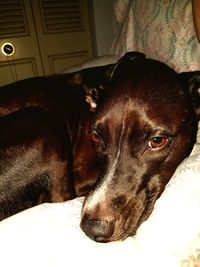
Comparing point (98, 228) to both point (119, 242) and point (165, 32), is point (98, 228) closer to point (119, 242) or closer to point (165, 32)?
point (119, 242)

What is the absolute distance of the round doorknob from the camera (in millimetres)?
6736

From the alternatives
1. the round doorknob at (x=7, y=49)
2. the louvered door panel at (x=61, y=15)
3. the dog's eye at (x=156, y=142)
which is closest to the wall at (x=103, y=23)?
the louvered door panel at (x=61, y=15)

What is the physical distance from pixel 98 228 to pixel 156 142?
62 cm

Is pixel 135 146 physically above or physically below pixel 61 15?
above

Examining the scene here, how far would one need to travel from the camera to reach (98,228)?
5.08 ft

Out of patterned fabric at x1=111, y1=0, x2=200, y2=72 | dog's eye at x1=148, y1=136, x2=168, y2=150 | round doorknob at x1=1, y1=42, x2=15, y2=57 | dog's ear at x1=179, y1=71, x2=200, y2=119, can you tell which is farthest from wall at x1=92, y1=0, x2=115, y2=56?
dog's eye at x1=148, y1=136, x2=168, y2=150

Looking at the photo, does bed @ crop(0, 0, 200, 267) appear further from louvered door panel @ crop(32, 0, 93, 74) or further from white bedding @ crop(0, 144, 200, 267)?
louvered door panel @ crop(32, 0, 93, 74)

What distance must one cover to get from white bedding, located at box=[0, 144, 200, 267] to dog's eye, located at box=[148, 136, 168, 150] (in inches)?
12.7

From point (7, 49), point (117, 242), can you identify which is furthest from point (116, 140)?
point (7, 49)

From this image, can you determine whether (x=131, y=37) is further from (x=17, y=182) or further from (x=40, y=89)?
(x=17, y=182)

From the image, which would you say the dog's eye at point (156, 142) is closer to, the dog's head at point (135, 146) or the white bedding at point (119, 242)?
the dog's head at point (135, 146)

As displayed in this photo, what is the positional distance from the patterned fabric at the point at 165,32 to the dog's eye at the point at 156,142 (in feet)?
3.48

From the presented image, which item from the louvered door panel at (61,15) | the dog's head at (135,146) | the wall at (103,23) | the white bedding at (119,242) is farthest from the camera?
A: the wall at (103,23)

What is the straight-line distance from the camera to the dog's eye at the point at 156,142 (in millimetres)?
1840
